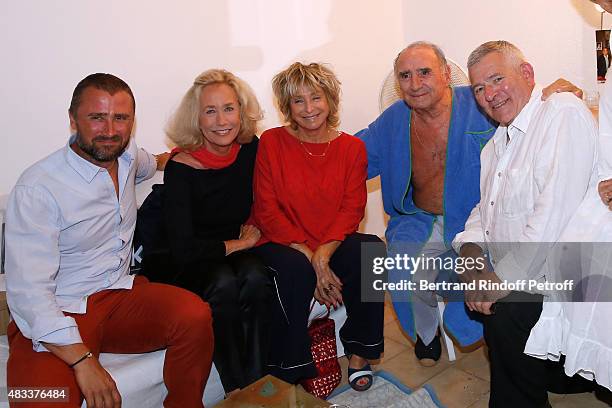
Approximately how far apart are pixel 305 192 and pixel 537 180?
94 centimetres

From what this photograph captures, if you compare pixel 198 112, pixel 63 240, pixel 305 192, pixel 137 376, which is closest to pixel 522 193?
pixel 305 192

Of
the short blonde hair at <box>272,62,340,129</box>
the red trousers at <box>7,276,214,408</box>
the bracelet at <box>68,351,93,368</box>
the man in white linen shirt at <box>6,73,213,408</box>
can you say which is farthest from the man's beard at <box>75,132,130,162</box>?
the short blonde hair at <box>272,62,340,129</box>

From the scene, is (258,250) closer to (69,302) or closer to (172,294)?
(172,294)

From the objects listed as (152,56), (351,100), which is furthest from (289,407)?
(351,100)

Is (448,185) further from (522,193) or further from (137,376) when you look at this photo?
(137,376)

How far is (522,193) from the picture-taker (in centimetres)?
184

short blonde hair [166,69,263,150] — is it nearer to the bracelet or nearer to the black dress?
the black dress

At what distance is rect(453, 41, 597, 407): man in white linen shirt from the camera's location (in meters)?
1.72

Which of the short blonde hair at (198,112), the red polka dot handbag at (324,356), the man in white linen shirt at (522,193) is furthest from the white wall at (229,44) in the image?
the man in white linen shirt at (522,193)

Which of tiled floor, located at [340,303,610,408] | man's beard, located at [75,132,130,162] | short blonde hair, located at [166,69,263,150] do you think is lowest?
tiled floor, located at [340,303,610,408]

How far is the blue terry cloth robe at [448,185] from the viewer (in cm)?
242

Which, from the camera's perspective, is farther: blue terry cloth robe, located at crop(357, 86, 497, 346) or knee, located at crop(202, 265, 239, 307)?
blue terry cloth robe, located at crop(357, 86, 497, 346)

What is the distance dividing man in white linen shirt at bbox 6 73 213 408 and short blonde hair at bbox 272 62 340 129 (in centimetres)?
70

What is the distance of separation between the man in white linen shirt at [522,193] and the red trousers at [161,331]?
3.09 ft
